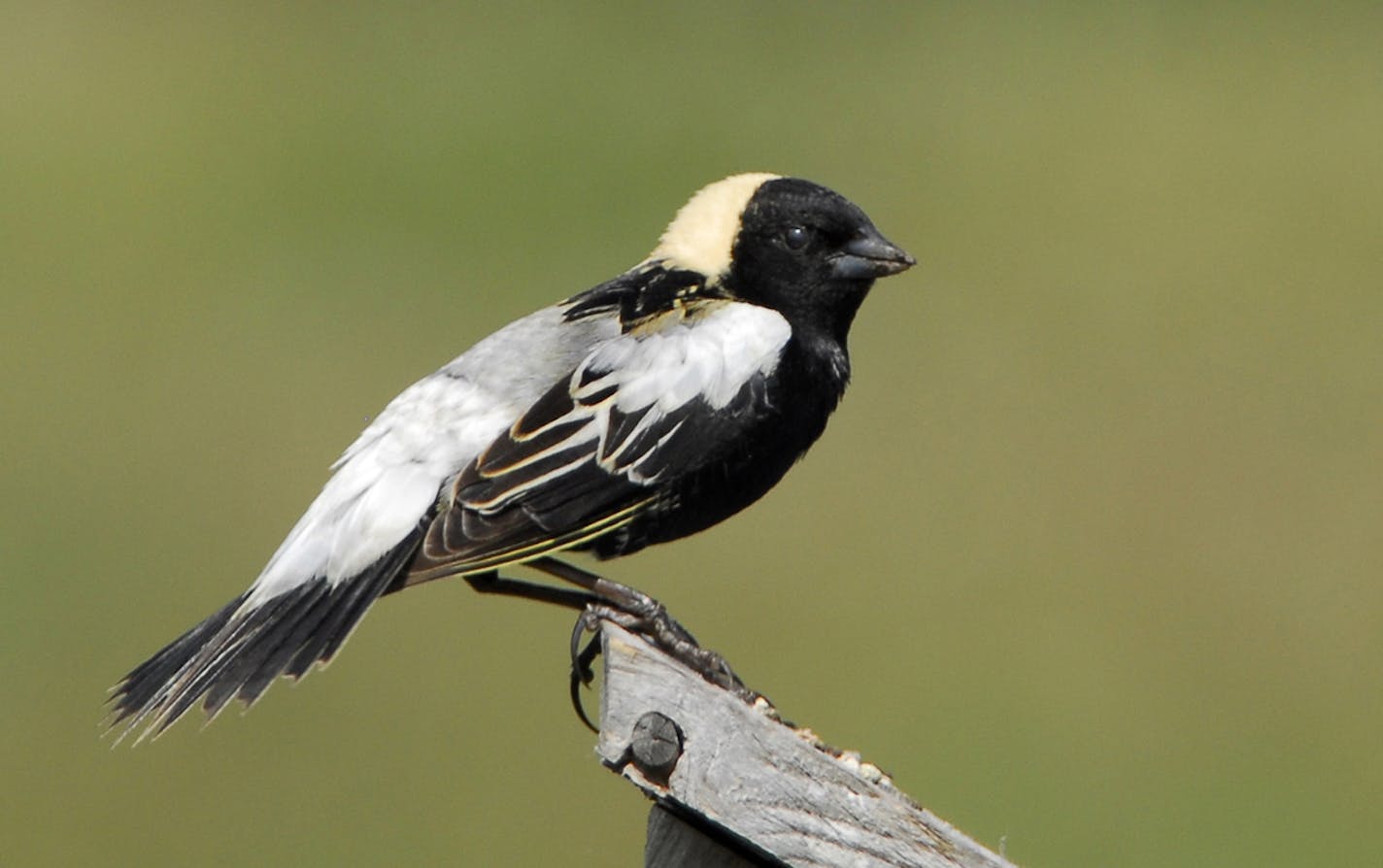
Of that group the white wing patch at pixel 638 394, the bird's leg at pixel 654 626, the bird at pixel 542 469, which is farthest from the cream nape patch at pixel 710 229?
the bird's leg at pixel 654 626

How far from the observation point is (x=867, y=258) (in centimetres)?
396

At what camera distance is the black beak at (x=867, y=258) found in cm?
394

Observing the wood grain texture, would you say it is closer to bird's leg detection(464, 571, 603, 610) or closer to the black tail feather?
the black tail feather

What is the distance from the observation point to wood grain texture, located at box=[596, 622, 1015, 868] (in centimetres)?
256

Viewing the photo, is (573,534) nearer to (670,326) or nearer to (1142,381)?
(670,326)

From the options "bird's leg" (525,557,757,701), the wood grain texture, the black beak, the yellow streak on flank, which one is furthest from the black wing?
the wood grain texture

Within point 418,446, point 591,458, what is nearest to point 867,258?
point 591,458

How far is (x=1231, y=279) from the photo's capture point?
1048 centimetres

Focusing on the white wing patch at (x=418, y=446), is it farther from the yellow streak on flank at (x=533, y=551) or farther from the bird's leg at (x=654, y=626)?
the bird's leg at (x=654, y=626)

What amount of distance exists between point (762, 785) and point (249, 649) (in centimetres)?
111

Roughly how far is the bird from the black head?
0.08 metres

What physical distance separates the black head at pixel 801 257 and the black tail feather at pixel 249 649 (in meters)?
0.86

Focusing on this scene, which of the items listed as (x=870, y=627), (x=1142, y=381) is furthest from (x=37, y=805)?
(x=1142, y=381)

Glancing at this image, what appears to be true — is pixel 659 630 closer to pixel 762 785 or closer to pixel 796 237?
pixel 762 785
